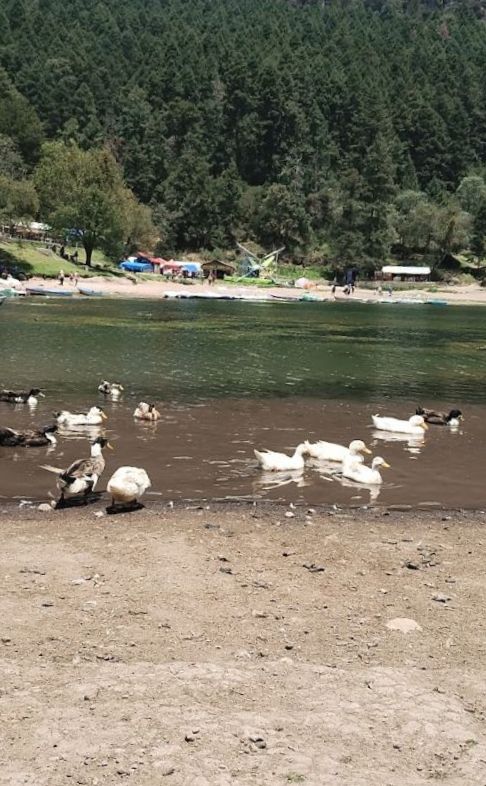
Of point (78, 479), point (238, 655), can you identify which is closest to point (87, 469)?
point (78, 479)

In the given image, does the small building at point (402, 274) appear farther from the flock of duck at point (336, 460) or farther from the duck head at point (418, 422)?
the flock of duck at point (336, 460)

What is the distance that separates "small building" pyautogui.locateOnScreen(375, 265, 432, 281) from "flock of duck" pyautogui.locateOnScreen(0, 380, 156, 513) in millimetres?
128373

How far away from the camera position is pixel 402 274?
145500 mm

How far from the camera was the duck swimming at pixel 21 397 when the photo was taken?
2368 centimetres

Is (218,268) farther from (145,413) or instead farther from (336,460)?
(336,460)

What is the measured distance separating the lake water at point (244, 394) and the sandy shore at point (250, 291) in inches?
1384

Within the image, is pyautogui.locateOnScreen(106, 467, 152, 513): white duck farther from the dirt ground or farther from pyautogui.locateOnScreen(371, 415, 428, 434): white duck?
pyautogui.locateOnScreen(371, 415, 428, 434): white duck

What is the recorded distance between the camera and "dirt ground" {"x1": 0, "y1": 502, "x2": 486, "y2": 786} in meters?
6.42

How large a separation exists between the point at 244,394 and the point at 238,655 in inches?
771

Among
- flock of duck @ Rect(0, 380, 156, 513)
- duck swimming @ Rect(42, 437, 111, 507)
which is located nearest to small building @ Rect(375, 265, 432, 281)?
flock of duck @ Rect(0, 380, 156, 513)

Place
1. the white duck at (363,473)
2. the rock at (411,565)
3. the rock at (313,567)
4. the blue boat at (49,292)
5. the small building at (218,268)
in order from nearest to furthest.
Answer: the rock at (313,567) → the rock at (411,565) → the white duck at (363,473) → the blue boat at (49,292) → the small building at (218,268)

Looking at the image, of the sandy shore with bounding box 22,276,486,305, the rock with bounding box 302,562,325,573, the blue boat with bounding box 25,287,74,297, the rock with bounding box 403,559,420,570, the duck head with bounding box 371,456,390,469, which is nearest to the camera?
the rock with bounding box 302,562,325,573

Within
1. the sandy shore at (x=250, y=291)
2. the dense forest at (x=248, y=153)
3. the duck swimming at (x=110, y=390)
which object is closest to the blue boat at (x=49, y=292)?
the sandy shore at (x=250, y=291)

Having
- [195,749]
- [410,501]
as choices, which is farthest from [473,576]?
[195,749]
